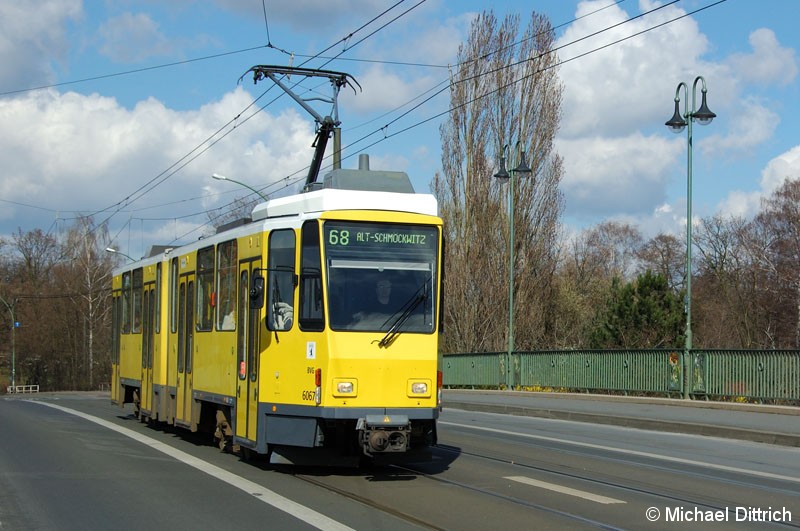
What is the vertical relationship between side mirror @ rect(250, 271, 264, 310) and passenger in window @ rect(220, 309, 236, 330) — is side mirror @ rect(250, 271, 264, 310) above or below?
above

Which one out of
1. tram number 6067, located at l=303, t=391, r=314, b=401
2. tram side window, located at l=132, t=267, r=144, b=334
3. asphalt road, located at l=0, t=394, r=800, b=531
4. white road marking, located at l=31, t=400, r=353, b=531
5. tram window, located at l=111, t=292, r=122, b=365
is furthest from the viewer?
tram window, located at l=111, t=292, r=122, b=365

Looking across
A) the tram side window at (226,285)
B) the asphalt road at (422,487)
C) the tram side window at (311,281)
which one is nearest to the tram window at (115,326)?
the asphalt road at (422,487)

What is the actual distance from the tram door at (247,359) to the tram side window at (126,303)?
30.0 feet

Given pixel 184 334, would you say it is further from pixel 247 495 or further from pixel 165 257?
pixel 247 495

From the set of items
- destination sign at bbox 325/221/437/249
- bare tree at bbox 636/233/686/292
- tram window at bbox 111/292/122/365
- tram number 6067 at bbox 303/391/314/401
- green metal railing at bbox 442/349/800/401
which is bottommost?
green metal railing at bbox 442/349/800/401

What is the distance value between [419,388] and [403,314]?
89 cm

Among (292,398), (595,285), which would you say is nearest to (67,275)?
(595,285)

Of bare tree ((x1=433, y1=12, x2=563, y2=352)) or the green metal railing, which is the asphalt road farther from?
bare tree ((x1=433, y1=12, x2=563, y2=352))

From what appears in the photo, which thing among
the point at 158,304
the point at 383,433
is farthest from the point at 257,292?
the point at 158,304

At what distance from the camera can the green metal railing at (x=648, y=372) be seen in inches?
902

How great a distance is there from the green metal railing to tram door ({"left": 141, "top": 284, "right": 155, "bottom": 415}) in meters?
13.7

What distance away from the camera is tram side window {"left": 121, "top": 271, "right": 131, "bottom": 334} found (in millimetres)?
21795

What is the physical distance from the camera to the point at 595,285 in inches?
2420

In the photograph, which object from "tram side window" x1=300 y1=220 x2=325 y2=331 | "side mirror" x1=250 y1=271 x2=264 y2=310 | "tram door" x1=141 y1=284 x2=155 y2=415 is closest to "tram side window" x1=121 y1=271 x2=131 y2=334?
"tram door" x1=141 y1=284 x2=155 y2=415
